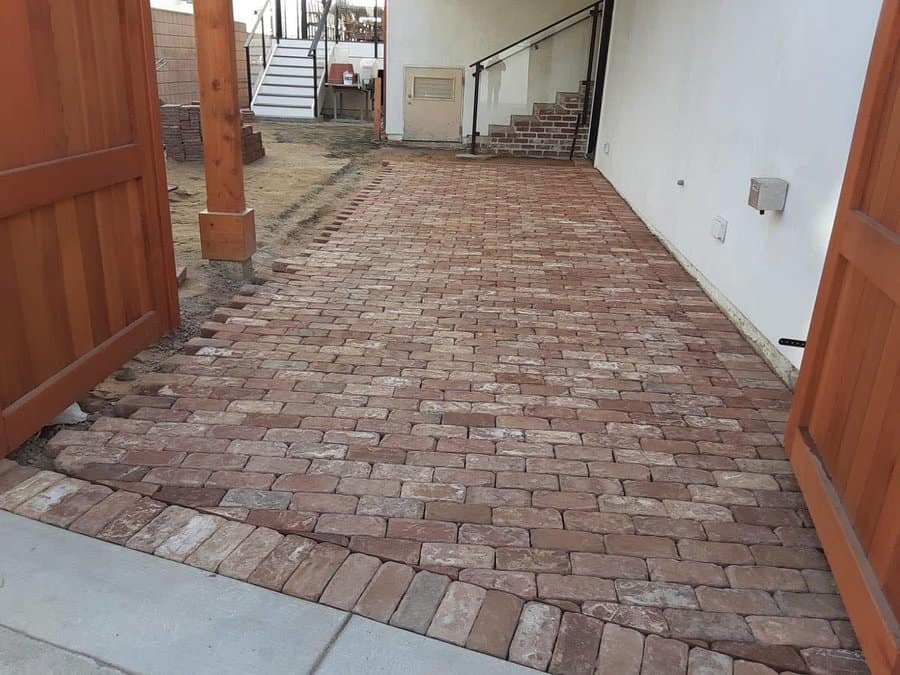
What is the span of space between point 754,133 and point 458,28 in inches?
319

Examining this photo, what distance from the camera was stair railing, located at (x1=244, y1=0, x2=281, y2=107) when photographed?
15.6 metres

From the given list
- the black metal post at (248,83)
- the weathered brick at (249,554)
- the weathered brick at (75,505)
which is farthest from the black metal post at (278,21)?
the weathered brick at (249,554)

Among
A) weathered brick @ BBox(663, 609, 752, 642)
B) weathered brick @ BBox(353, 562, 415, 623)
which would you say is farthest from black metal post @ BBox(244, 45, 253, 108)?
weathered brick @ BBox(663, 609, 752, 642)

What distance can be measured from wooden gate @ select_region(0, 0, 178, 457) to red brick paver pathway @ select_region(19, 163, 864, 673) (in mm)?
271

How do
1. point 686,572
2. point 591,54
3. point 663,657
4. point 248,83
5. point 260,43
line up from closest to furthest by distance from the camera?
point 663,657 → point 686,572 → point 591,54 → point 248,83 → point 260,43

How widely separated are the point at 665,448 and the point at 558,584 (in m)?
0.96

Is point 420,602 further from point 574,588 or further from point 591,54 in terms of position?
point 591,54

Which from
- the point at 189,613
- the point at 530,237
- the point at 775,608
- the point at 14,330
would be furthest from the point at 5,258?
the point at 530,237

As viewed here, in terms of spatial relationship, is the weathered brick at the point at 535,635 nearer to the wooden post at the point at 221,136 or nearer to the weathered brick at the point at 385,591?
the weathered brick at the point at 385,591

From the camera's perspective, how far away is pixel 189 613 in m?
1.83

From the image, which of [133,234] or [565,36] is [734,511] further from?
[565,36]

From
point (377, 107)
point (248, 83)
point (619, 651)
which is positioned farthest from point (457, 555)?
point (248, 83)

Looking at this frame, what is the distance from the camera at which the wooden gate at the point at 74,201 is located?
7.95 ft

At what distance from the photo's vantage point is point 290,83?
15336mm
